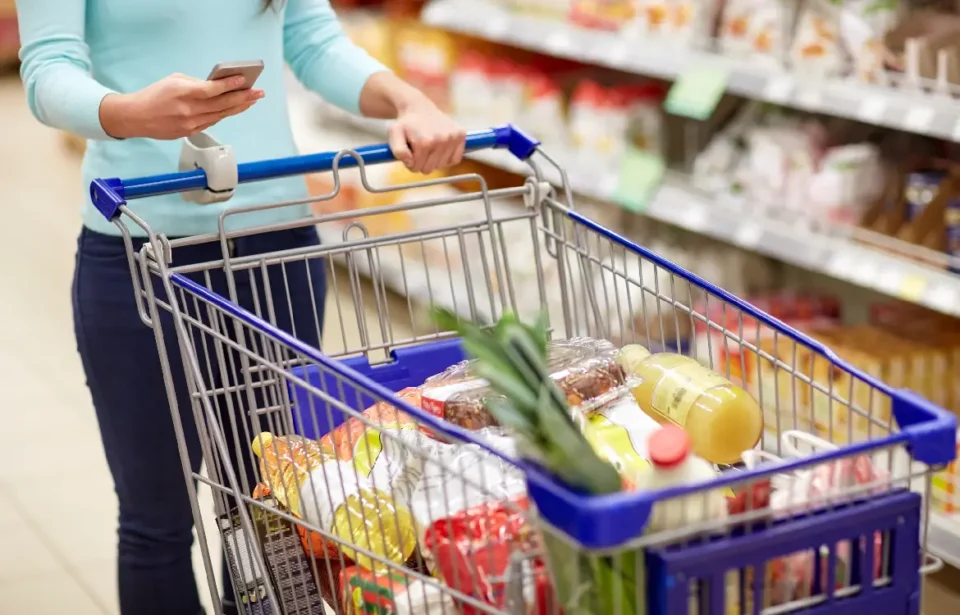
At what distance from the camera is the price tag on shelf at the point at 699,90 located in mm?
2772

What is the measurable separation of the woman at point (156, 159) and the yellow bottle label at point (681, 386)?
1.47 ft

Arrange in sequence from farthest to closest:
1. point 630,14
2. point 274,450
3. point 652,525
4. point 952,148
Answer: point 630,14 → point 952,148 → point 274,450 → point 652,525

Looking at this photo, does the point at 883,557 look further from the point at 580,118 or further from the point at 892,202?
the point at 580,118

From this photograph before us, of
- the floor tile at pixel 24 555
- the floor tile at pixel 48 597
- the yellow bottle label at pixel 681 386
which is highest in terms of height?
the yellow bottle label at pixel 681 386

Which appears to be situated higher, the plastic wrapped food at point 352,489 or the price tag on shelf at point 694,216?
the plastic wrapped food at point 352,489

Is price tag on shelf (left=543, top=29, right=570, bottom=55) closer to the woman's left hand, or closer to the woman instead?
the woman

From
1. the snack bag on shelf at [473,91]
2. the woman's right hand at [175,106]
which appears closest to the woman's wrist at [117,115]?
the woman's right hand at [175,106]

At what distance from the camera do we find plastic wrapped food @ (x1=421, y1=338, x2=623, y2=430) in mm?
1420

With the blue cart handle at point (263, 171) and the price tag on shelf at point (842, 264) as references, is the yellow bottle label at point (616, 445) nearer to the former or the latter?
the blue cart handle at point (263, 171)

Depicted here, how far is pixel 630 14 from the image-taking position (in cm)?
318

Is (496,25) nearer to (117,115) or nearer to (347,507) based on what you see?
(117,115)

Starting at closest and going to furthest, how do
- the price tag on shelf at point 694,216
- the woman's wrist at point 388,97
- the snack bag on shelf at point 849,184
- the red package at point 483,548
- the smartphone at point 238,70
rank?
the red package at point 483,548
the smartphone at point 238,70
the woman's wrist at point 388,97
the snack bag on shelf at point 849,184
the price tag on shelf at point 694,216

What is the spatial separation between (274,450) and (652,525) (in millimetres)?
544

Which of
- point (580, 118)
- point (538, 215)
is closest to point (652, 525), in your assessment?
point (538, 215)
